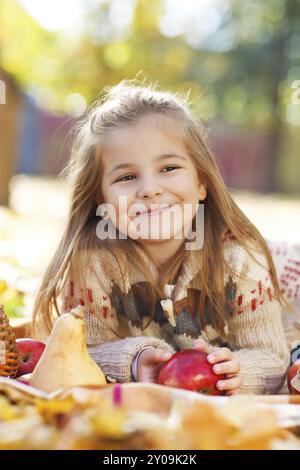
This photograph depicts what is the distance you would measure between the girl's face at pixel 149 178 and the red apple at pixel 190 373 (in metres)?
0.56

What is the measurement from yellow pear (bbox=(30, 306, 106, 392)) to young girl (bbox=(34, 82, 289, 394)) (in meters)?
0.52

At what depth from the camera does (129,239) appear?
2482 mm

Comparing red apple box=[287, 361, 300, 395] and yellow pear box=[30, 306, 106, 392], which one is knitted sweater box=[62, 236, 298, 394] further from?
yellow pear box=[30, 306, 106, 392]

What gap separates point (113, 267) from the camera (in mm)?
2439

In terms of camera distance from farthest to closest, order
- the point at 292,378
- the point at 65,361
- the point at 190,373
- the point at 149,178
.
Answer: the point at 149,178
the point at 292,378
the point at 190,373
the point at 65,361

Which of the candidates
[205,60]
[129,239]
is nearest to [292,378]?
[129,239]

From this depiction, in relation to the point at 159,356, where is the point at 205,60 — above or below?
above

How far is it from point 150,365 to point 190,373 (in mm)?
223

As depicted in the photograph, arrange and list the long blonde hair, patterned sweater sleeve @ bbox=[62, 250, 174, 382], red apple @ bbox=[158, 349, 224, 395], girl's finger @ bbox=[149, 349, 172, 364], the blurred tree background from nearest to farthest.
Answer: red apple @ bbox=[158, 349, 224, 395] < girl's finger @ bbox=[149, 349, 172, 364] < patterned sweater sleeve @ bbox=[62, 250, 174, 382] < the long blonde hair < the blurred tree background

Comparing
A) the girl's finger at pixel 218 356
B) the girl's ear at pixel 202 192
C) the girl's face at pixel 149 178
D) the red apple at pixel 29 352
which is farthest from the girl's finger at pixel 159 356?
the girl's ear at pixel 202 192

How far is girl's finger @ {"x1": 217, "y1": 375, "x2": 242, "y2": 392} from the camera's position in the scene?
1.89m

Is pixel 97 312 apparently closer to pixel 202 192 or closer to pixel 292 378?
pixel 202 192

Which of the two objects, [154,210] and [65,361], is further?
[154,210]

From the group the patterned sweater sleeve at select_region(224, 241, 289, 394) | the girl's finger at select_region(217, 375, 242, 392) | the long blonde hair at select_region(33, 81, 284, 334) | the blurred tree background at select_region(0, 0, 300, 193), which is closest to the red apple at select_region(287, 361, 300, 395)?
the patterned sweater sleeve at select_region(224, 241, 289, 394)
